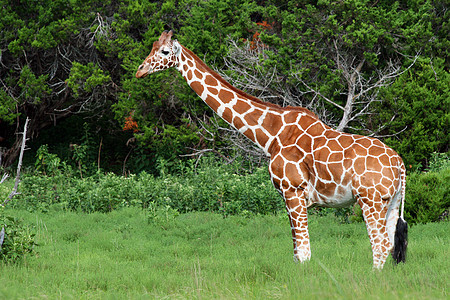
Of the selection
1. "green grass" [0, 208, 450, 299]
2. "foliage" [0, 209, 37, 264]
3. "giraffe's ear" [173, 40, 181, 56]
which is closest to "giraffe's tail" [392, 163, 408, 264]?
"green grass" [0, 208, 450, 299]

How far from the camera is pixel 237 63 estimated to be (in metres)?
14.1

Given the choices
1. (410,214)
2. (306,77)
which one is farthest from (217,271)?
(306,77)

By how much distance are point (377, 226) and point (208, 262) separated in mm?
2039

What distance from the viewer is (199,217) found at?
961 cm

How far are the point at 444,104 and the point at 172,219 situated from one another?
6.77 meters

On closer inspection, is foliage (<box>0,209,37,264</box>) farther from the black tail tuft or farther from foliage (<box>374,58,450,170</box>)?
foliage (<box>374,58,450,170</box>)

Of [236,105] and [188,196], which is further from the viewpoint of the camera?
[188,196]

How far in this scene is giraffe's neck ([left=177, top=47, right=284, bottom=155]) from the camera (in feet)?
22.0

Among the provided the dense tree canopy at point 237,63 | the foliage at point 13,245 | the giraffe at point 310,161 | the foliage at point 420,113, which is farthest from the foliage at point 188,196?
the giraffe at point 310,161

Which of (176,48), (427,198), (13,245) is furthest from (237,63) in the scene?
(13,245)

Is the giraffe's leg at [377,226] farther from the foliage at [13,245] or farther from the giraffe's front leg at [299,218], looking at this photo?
the foliage at [13,245]

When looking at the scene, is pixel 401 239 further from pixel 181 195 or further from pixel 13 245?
pixel 181 195

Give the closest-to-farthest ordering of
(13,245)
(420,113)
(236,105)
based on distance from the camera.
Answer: (13,245) < (236,105) < (420,113)

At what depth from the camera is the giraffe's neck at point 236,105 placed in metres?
6.71
